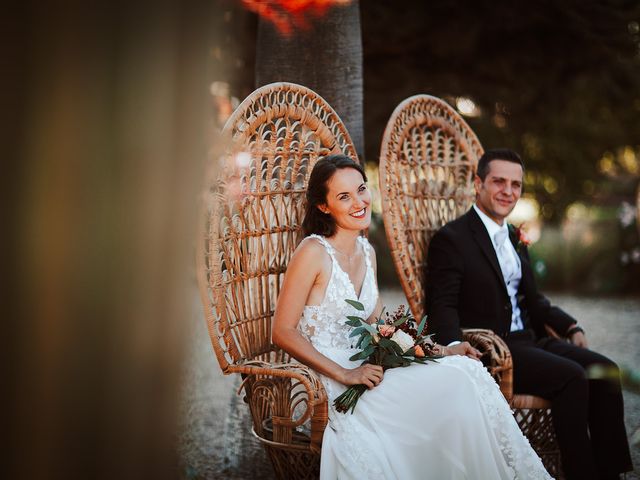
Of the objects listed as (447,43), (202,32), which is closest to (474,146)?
(447,43)

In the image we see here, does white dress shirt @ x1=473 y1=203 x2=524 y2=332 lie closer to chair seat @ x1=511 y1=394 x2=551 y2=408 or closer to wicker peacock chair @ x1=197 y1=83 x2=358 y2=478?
chair seat @ x1=511 y1=394 x2=551 y2=408

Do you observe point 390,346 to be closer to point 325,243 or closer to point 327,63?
point 325,243

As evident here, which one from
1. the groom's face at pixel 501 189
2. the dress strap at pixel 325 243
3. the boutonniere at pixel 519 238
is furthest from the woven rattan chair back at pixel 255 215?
the boutonniere at pixel 519 238

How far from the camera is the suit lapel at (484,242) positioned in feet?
12.8

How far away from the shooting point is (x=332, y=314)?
10.5 feet

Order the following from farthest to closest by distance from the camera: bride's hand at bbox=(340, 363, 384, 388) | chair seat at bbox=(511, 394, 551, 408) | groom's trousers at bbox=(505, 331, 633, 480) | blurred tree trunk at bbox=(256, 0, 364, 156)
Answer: blurred tree trunk at bbox=(256, 0, 364, 156)
chair seat at bbox=(511, 394, 551, 408)
groom's trousers at bbox=(505, 331, 633, 480)
bride's hand at bbox=(340, 363, 384, 388)

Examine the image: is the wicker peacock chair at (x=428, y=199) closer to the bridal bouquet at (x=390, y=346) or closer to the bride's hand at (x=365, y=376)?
the bridal bouquet at (x=390, y=346)

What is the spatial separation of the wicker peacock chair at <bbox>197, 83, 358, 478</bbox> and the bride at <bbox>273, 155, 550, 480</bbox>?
0.14 metres

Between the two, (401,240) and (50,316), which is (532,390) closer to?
(401,240)

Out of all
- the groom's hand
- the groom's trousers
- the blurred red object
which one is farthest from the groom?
the blurred red object

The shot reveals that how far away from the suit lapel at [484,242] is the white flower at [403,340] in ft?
3.67

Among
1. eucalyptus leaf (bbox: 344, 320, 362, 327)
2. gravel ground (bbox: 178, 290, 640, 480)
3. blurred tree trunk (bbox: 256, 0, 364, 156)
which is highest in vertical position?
blurred tree trunk (bbox: 256, 0, 364, 156)

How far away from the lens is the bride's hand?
290cm

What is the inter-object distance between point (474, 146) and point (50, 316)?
433cm
